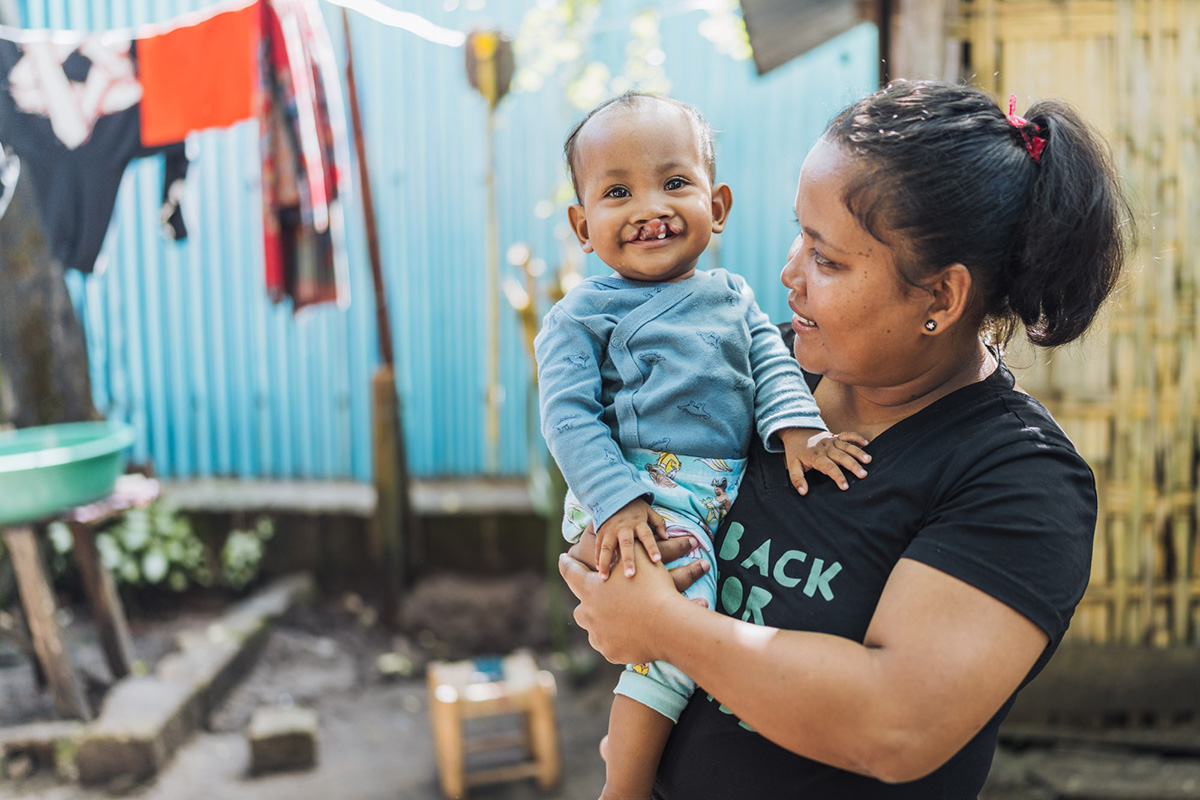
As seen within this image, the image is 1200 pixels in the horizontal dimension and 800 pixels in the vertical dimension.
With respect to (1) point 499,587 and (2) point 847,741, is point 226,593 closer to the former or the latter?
(1) point 499,587

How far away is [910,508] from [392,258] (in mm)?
5291

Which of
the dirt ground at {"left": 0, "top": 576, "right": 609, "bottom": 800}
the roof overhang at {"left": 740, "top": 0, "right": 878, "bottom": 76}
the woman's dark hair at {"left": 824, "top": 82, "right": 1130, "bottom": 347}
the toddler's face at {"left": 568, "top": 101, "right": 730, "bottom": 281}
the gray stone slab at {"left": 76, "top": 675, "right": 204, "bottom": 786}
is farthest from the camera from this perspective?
the dirt ground at {"left": 0, "top": 576, "right": 609, "bottom": 800}

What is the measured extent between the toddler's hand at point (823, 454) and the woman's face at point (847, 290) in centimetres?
10

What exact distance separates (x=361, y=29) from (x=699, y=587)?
17.9ft

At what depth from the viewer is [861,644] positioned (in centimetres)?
128

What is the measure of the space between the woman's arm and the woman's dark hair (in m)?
0.46

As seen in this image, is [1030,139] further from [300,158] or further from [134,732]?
[134,732]

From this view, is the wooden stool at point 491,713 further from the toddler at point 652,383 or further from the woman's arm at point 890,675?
the woman's arm at point 890,675

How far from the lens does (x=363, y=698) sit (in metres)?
5.29

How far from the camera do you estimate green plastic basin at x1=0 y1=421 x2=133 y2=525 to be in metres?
4.12

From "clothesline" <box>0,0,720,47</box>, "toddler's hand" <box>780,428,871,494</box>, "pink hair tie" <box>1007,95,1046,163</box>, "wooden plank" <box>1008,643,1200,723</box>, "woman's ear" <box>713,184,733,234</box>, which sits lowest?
"wooden plank" <box>1008,643,1200,723</box>

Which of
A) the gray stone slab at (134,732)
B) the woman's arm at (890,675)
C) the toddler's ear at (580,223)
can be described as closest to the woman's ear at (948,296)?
the woman's arm at (890,675)

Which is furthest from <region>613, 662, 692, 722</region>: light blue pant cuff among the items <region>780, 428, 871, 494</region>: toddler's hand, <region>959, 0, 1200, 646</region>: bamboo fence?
<region>959, 0, 1200, 646</region>: bamboo fence

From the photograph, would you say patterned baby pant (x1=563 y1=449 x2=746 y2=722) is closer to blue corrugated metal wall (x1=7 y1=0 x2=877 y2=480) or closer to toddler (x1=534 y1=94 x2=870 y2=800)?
toddler (x1=534 y1=94 x2=870 y2=800)
